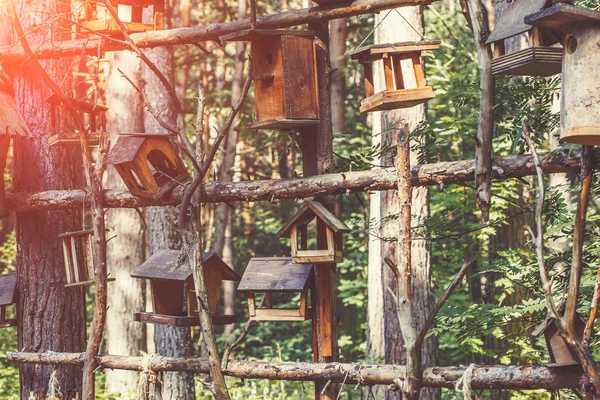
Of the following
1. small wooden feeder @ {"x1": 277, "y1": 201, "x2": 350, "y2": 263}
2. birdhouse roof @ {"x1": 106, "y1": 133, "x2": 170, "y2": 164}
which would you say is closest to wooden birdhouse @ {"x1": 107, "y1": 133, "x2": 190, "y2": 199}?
birdhouse roof @ {"x1": 106, "y1": 133, "x2": 170, "y2": 164}

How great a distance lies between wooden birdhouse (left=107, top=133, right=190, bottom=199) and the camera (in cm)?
518

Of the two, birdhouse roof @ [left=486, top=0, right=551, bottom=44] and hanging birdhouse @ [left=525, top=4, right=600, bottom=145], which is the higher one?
birdhouse roof @ [left=486, top=0, right=551, bottom=44]

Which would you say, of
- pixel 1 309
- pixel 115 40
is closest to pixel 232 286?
pixel 1 309

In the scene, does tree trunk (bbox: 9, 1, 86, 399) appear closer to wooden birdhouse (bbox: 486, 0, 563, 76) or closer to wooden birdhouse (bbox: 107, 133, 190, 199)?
wooden birdhouse (bbox: 107, 133, 190, 199)

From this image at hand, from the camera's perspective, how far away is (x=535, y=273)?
6.08 m

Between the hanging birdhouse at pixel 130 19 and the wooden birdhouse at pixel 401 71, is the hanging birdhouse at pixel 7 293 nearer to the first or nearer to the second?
the hanging birdhouse at pixel 130 19

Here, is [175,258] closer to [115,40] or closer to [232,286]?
[115,40]

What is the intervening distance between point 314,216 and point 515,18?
176 cm

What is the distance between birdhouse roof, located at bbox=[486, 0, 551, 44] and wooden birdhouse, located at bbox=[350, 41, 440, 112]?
1.40 ft

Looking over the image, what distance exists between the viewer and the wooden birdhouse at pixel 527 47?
407 centimetres

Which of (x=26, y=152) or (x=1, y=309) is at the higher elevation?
(x=26, y=152)

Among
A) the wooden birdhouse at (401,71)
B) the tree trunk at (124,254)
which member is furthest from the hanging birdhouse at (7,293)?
the tree trunk at (124,254)

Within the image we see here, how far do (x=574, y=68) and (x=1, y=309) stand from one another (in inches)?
190

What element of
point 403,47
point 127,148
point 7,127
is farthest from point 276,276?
point 7,127
